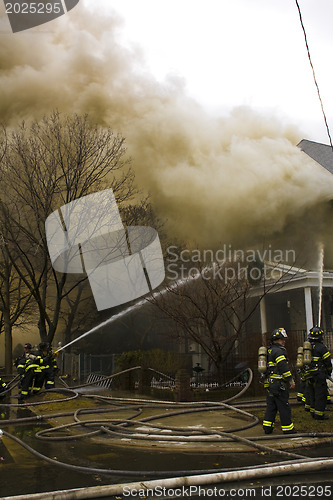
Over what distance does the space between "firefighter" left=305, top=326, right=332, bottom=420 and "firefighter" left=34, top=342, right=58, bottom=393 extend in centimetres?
566

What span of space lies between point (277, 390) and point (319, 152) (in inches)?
592

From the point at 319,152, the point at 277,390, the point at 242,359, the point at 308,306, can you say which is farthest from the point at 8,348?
the point at 319,152

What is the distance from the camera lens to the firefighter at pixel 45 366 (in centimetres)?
988

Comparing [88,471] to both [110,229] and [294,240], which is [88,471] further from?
[294,240]

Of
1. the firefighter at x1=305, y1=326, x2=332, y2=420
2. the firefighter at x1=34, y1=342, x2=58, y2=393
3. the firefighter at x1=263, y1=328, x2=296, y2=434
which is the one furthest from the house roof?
the firefighter at x1=263, y1=328, x2=296, y2=434

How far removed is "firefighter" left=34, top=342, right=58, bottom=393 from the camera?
32.4ft

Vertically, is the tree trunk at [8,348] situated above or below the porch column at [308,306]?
below

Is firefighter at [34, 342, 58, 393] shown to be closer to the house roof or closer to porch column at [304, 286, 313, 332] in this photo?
porch column at [304, 286, 313, 332]

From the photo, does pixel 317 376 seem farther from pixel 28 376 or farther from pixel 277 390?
pixel 28 376

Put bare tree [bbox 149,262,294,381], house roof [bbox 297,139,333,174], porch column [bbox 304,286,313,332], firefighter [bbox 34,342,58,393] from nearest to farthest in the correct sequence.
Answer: firefighter [bbox 34,342,58,393] → bare tree [bbox 149,262,294,381] → porch column [bbox 304,286,313,332] → house roof [bbox 297,139,333,174]

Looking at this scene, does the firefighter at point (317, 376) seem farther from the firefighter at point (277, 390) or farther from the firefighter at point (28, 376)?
the firefighter at point (28, 376)

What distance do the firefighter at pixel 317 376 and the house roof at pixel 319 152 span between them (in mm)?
11508

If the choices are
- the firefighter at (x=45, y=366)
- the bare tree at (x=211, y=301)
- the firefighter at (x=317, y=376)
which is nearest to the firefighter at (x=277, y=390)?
the firefighter at (x=317, y=376)

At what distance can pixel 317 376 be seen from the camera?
6.95 meters
